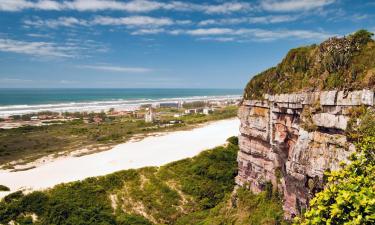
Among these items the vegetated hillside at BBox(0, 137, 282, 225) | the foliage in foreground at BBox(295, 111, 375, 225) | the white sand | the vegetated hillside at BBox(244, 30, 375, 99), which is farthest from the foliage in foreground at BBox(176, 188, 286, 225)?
the foliage in foreground at BBox(295, 111, 375, 225)

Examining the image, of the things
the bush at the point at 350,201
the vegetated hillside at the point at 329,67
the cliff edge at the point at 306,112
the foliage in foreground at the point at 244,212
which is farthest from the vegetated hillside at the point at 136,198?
the bush at the point at 350,201

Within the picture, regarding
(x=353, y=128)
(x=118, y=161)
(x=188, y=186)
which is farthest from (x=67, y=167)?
(x=353, y=128)

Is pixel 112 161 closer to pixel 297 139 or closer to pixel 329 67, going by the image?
pixel 297 139

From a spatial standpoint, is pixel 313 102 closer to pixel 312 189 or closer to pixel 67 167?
pixel 312 189

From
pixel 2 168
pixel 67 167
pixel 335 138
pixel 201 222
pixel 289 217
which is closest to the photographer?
pixel 335 138

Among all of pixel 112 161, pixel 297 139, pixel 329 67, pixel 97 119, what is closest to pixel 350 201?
pixel 297 139
